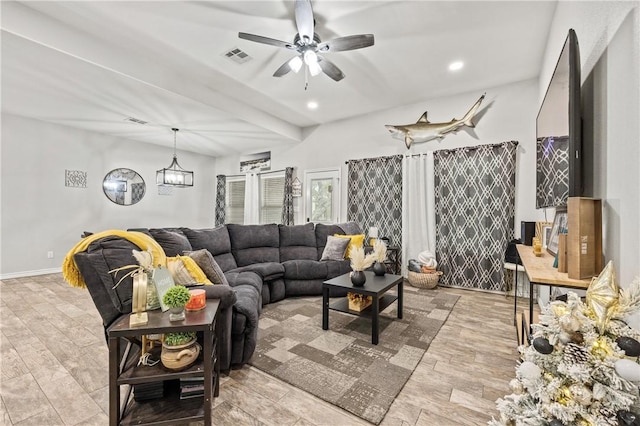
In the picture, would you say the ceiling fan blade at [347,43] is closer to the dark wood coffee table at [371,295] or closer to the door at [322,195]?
the dark wood coffee table at [371,295]

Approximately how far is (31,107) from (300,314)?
17.8 feet

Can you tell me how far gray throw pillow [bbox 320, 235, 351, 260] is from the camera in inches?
163

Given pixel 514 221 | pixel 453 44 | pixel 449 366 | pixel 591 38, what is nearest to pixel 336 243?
pixel 449 366

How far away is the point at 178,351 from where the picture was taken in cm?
141

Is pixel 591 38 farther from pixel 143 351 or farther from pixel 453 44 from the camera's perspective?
pixel 143 351

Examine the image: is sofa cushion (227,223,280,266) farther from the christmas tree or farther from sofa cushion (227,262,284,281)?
the christmas tree

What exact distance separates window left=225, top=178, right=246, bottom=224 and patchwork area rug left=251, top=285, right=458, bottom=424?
4.58 meters

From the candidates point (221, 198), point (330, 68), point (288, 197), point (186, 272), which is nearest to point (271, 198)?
point (288, 197)

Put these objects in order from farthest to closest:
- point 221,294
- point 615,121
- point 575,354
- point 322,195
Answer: point 322,195 < point 221,294 < point 615,121 < point 575,354

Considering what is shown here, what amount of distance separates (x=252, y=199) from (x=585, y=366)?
6901 millimetres

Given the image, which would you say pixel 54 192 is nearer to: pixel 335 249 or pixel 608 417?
pixel 335 249

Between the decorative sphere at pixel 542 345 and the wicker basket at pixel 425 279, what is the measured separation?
11.4 feet

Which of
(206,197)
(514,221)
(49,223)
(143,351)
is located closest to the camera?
(143,351)

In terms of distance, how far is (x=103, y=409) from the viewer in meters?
1.71
